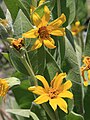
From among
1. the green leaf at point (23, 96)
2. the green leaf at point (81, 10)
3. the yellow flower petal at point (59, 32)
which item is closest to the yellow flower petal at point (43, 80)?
the yellow flower petal at point (59, 32)

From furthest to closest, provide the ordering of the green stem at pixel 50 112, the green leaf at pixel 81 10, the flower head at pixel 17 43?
the green leaf at pixel 81 10
the green stem at pixel 50 112
the flower head at pixel 17 43

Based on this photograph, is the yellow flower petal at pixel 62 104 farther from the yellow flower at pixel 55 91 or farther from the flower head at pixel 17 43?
the flower head at pixel 17 43

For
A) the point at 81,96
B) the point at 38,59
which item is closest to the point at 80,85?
the point at 81,96

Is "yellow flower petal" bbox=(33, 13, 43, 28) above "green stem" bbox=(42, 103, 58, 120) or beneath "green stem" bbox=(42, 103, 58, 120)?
above

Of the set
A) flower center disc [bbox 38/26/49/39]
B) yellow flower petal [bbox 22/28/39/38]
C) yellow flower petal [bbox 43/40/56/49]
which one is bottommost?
yellow flower petal [bbox 43/40/56/49]

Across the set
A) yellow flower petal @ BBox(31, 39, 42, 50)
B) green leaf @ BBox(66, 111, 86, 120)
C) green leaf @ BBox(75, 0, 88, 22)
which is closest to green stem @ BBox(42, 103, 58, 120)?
green leaf @ BBox(66, 111, 86, 120)

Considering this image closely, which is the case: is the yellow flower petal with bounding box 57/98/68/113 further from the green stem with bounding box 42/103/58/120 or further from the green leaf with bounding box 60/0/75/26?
the green leaf with bounding box 60/0/75/26
